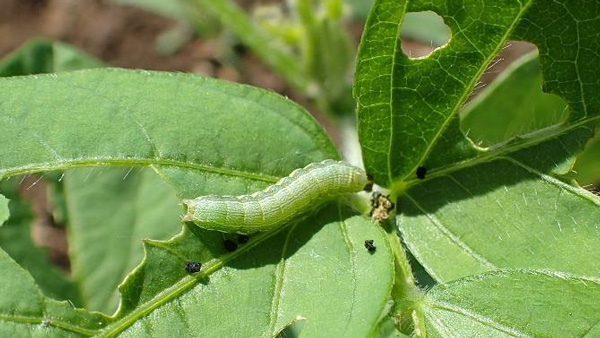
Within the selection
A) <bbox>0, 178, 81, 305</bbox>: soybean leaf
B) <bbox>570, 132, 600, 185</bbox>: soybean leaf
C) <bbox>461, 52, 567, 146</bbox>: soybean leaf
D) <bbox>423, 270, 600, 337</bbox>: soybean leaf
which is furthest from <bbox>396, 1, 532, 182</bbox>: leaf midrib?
<bbox>0, 178, 81, 305</bbox>: soybean leaf

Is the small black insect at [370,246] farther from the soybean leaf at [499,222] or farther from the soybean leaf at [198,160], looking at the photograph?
the soybean leaf at [499,222]

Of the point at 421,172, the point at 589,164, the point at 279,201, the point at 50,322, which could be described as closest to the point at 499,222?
the point at 421,172

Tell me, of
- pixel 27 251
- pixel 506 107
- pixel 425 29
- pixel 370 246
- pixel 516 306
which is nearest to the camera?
pixel 516 306

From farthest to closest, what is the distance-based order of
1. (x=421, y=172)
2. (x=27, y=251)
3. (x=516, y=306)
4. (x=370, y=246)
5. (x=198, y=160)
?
(x=27, y=251) < (x=421, y=172) < (x=198, y=160) < (x=370, y=246) < (x=516, y=306)

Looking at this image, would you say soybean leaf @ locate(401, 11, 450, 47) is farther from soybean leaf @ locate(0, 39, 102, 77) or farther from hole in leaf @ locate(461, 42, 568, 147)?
soybean leaf @ locate(0, 39, 102, 77)

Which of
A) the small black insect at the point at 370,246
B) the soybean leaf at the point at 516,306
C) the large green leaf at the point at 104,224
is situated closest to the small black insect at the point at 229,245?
the small black insect at the point at 370,246

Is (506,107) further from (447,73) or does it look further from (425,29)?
(447,73)
